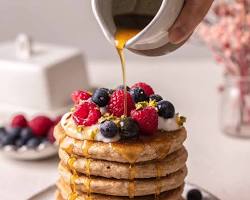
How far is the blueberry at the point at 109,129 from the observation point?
1.36 metres

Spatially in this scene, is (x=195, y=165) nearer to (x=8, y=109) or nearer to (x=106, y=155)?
(x=106, y=155)

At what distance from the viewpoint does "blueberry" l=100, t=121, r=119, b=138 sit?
4.46ft

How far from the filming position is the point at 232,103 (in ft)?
6.99

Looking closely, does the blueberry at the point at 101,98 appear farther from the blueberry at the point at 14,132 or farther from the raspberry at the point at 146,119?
the blueberry at the point at 14,132

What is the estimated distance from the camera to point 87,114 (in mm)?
Result: 1441

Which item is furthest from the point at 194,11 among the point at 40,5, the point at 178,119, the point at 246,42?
the point at 40,5

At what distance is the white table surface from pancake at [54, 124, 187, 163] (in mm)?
326

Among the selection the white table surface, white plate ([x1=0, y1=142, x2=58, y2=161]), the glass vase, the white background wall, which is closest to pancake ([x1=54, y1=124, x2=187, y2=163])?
the white table surface

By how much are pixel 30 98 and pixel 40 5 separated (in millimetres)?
1116

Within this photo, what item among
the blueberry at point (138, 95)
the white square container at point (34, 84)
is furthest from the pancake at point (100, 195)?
the white square container at point (34, 84)

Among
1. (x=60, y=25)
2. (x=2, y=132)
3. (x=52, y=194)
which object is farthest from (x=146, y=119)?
(x=60, y=25)

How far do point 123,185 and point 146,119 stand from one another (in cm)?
15

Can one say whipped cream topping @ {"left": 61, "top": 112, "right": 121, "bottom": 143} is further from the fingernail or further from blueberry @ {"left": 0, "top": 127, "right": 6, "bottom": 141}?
blueberry @ {"left": 0, "top": 127, "right": 6, "bottom": 141}

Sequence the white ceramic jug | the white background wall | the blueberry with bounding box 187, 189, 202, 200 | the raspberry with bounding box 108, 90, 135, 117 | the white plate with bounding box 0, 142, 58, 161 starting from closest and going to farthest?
the white ceramic jug
the raspberry with bounding box 108, 90, 135, 117
the blueberry with bounding box 187, 189, 202, 200
the white plate with bounding box 0, 142, 58, 161
the white background wall
